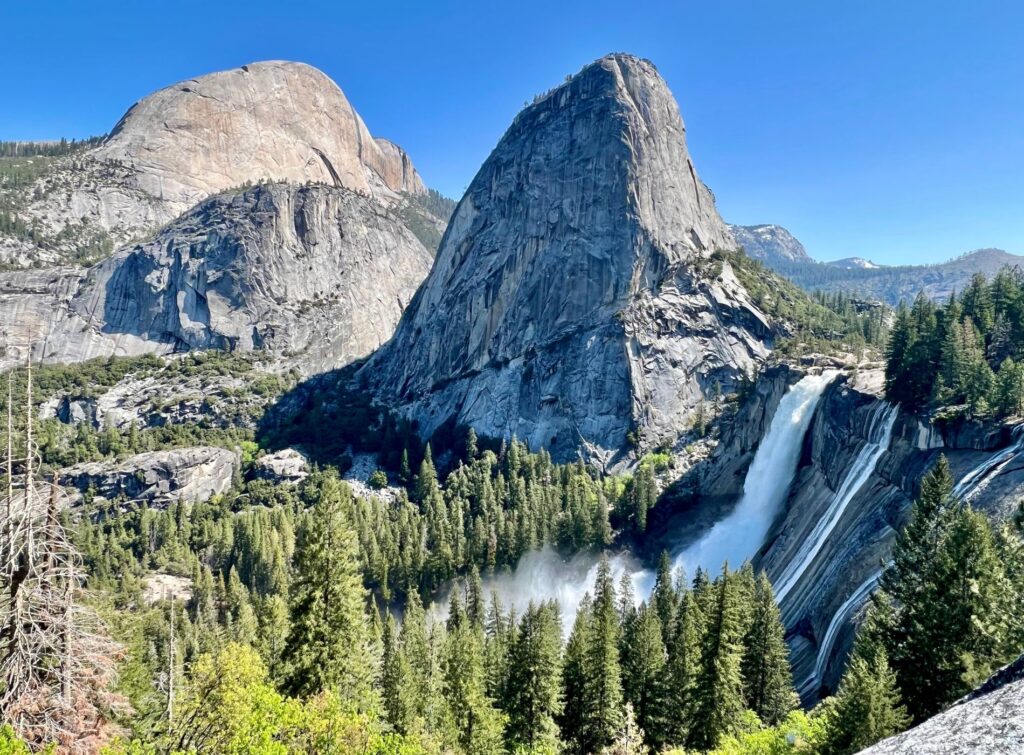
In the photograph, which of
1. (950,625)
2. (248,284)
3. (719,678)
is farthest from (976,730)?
(248,284)

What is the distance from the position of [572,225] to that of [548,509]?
56182 mm

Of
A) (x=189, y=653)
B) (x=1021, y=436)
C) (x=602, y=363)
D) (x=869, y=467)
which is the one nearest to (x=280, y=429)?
(x=602, y=363)

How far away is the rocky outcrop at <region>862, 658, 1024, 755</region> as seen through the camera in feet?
21.5

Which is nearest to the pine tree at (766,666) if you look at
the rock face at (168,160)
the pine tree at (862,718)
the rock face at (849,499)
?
the rock face at (849,499)

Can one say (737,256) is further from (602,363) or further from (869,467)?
(869,467)

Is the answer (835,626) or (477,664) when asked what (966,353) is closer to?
(835,626)

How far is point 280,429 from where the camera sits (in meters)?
124

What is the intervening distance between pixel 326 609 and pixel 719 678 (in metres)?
19.2

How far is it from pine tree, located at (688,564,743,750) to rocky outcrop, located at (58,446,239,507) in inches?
3674

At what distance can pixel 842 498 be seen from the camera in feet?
167

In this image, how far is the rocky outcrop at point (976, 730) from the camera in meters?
6.56

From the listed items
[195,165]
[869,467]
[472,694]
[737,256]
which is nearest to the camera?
[472,694]

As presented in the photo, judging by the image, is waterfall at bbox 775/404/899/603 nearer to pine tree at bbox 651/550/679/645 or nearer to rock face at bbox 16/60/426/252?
pine tree at bbox 651/550/679/645

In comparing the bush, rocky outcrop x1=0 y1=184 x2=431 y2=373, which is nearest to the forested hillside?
the bush
